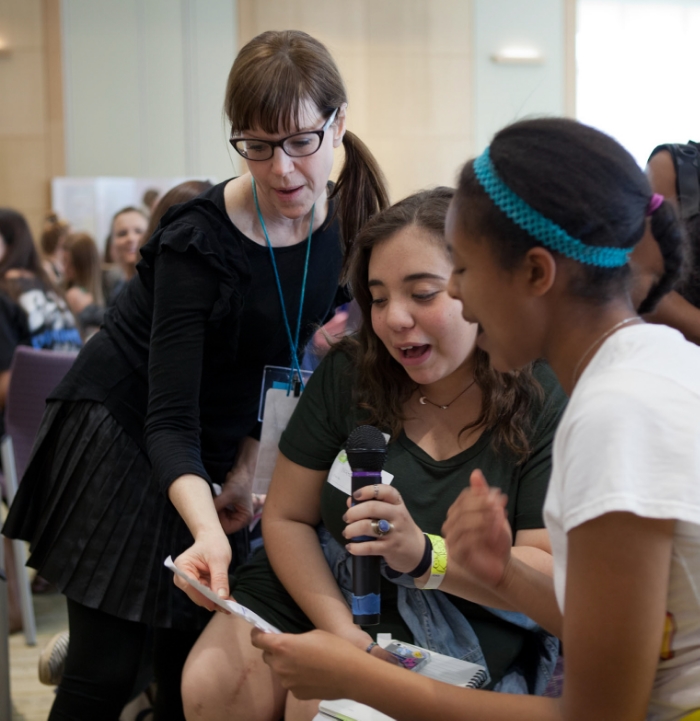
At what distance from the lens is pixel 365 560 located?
121 centimetres

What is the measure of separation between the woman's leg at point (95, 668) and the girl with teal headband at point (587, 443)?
65 centimetres

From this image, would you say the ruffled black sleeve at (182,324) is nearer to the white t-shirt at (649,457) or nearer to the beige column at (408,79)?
the white t-shirt at (649,457)

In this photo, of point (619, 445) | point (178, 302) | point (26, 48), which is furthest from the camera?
point (26, 48)

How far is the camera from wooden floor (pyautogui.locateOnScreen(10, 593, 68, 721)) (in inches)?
102

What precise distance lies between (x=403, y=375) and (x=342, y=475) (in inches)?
9.3

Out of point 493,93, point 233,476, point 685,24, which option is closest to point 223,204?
point 233,476

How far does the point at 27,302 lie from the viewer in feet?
11.5

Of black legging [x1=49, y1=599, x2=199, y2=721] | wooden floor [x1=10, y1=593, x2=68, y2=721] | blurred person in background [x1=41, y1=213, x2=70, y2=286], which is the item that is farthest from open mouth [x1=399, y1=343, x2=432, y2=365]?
blurred person in background [x1=41, y1=213, x2=70, y2=286]

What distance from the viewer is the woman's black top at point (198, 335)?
1483 mm

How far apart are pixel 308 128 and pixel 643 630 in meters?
1.00

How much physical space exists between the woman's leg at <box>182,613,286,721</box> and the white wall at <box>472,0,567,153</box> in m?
7.21

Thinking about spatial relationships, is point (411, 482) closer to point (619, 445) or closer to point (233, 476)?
point (233, 476)

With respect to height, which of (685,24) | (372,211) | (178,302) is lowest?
(178,302)

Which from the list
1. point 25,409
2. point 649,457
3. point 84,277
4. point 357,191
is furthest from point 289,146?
point 84,277
